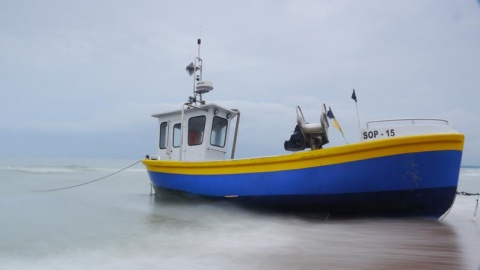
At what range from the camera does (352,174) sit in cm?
461

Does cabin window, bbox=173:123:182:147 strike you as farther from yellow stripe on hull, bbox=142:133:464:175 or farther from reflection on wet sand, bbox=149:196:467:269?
reflection on wet sand, bbox=149:196:467:269

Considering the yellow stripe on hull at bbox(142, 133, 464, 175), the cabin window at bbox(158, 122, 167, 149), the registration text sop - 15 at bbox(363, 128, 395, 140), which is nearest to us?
the yellow stripe on hull at bbox(142, 133, 464, 175)

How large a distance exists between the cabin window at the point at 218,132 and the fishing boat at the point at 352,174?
143 centimetres

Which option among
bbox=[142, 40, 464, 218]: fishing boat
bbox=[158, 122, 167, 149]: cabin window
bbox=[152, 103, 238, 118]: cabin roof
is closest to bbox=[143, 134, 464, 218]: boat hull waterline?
bbox=[142, 40, 464, 218]: fishing boat

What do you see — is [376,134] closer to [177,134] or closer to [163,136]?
[177,134]

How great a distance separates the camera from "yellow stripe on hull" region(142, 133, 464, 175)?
4312 mm

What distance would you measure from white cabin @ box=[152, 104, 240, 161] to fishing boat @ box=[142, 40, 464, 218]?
122cm

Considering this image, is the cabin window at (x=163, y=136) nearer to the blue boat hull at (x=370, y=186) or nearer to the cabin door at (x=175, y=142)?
the cabin door at (x=175, y=142)

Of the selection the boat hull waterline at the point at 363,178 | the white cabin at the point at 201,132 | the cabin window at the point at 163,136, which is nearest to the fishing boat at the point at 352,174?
the boat hull waterline at the point at 363,178

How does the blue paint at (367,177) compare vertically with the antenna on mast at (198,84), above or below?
below

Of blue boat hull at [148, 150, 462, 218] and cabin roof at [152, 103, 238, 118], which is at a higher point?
cabin roof at [152, 103, 238, 118]

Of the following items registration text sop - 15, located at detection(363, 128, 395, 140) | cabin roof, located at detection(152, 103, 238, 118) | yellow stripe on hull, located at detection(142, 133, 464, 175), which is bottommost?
yellow stripe on hull, located at detection(142, 133, 464, 175)

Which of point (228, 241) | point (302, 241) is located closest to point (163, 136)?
point (228, 241)

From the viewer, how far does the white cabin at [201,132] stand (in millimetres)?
7453
